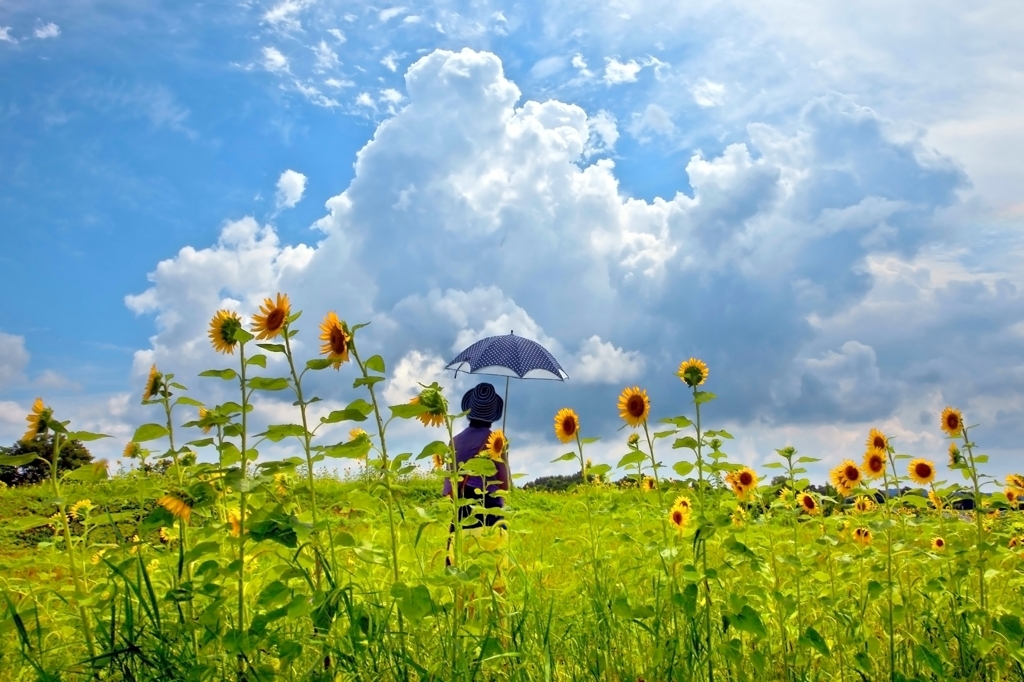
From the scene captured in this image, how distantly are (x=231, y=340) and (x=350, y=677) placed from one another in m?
1.28

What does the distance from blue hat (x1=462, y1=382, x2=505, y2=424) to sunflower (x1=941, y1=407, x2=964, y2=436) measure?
2.74 meters

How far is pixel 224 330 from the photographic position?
2.99m

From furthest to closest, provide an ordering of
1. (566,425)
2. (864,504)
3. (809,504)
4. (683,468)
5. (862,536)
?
(864,504) → (862,536) → (809,504) → (566,425) → (683,468)

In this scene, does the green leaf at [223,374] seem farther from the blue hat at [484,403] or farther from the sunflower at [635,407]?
the blue hat at [484,403]

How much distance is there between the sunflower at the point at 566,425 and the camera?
3979 mm

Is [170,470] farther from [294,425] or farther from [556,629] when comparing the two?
[556,629]

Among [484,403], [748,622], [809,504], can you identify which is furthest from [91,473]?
[809,504]

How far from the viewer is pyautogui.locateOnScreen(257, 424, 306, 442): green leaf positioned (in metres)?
2.79

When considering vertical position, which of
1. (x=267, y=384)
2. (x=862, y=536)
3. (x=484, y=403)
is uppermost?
(x=484, y=403)

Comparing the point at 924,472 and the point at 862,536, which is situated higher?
the point at 924,472

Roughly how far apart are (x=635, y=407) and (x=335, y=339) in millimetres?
1383

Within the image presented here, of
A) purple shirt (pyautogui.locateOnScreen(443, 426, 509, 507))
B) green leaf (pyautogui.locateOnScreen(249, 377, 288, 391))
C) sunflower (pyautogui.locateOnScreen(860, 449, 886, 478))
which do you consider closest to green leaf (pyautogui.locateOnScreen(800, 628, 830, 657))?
sunflower (pyautogui.locateOnScreen(860, 449, 886, 478))

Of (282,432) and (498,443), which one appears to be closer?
(282,432)

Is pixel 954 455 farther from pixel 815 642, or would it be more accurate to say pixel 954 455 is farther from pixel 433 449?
pixel 433 449
